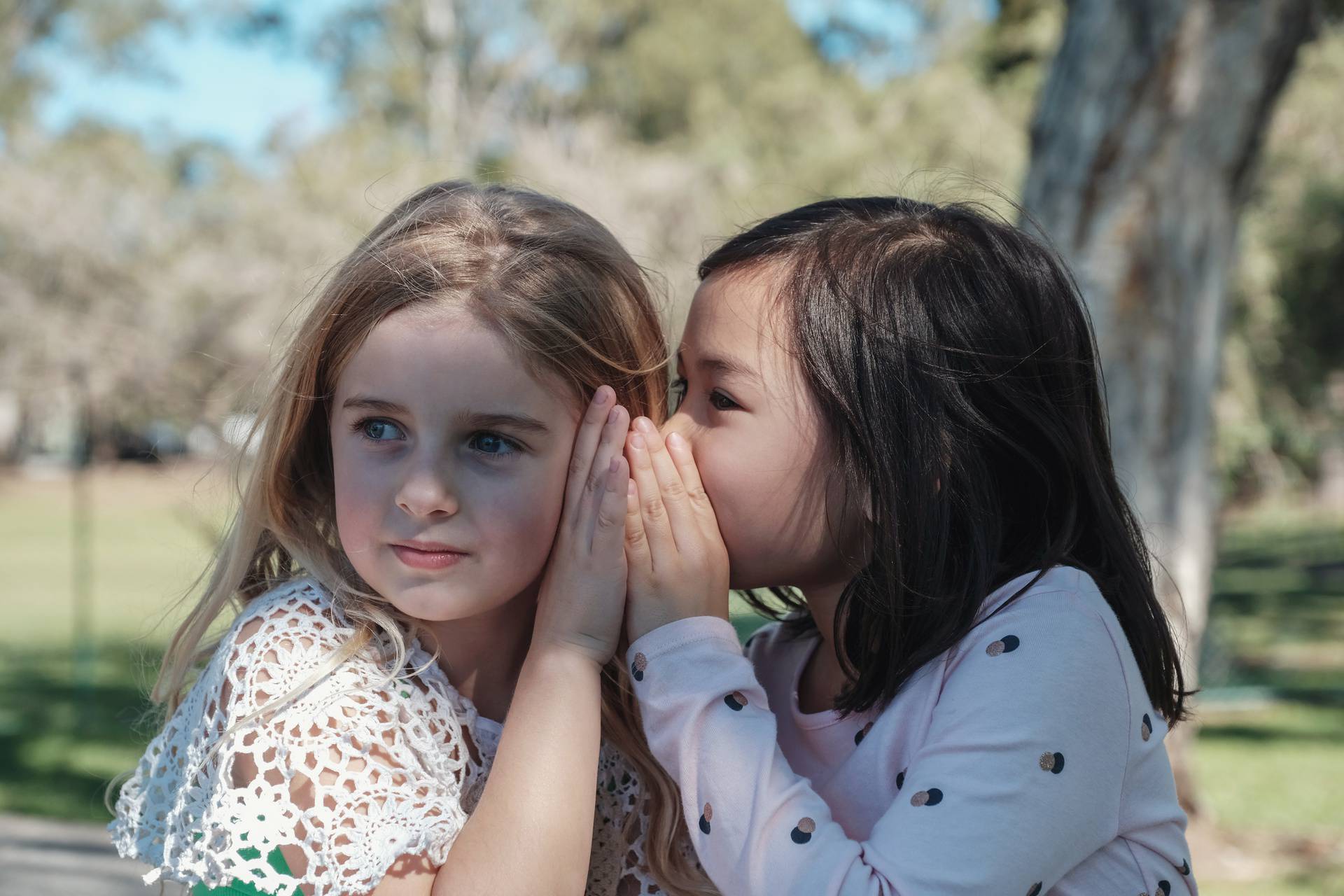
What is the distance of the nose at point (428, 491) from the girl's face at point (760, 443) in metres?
0.36

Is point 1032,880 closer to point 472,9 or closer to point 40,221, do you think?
point 40,221

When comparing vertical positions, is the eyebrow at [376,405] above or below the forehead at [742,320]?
below

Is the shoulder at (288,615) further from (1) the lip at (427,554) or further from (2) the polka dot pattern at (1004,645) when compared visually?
(2) the polka dot pattern at (1004,645)

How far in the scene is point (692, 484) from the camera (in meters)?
1.80

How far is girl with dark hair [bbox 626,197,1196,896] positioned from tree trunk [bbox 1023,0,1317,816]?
262 centimetres

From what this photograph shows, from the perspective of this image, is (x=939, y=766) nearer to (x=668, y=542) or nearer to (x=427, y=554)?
(x=668, y=542)

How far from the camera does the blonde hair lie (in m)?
1.82

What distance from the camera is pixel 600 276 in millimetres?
1966

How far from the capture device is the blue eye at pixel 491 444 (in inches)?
68.7

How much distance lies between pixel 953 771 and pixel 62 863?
16.2 feet

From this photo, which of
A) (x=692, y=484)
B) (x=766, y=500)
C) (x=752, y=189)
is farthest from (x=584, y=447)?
(x=752, y=189)

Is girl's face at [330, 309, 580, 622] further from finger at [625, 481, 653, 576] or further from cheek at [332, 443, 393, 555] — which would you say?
finger at [625, 481, 653, 576]

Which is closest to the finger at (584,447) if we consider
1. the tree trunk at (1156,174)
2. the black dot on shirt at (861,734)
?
the black dot on shirt at (861,734)

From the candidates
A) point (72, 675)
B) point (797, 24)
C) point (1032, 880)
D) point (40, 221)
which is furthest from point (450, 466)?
point (797, 24)
